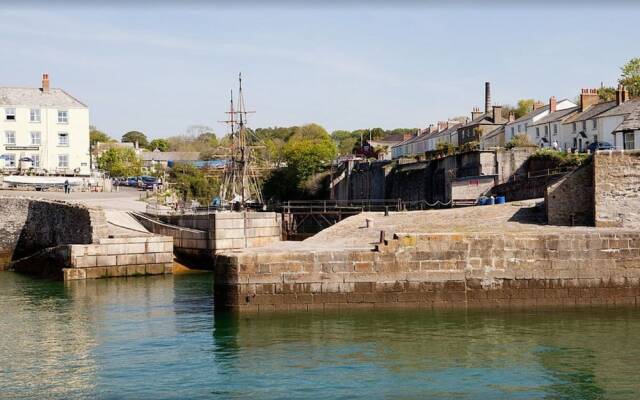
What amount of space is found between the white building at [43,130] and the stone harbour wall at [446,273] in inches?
1924

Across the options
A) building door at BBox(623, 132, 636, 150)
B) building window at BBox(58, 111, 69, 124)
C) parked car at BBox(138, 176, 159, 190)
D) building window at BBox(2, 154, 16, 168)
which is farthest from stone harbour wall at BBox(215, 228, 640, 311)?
building window at BBox(58, 111, 69, 124)

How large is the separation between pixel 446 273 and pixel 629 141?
21.5 metres

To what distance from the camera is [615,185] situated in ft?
91.3

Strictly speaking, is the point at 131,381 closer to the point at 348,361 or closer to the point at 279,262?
the point at 348,361

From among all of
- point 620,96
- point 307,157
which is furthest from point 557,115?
point 307,157

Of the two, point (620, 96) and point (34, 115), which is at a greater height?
point (34, 115)

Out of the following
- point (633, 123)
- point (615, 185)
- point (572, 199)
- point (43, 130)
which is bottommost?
point (572, 199)

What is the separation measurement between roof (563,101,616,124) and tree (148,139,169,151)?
120 meters

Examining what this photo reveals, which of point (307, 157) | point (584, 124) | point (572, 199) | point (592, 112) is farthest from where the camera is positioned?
point (307, 157)

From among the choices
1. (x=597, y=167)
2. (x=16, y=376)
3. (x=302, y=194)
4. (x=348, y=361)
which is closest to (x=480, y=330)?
(x=348, y=361)

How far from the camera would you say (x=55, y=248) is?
38781 mm

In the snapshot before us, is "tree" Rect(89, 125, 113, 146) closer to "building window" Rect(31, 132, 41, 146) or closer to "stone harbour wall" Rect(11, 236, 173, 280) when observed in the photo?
"building window" Rect(31, 132, 41, 146)

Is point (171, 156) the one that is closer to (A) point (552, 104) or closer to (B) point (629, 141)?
(A) point (552, 104)

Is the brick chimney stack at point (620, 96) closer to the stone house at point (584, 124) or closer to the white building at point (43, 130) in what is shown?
the stone house at point (584, 124)
